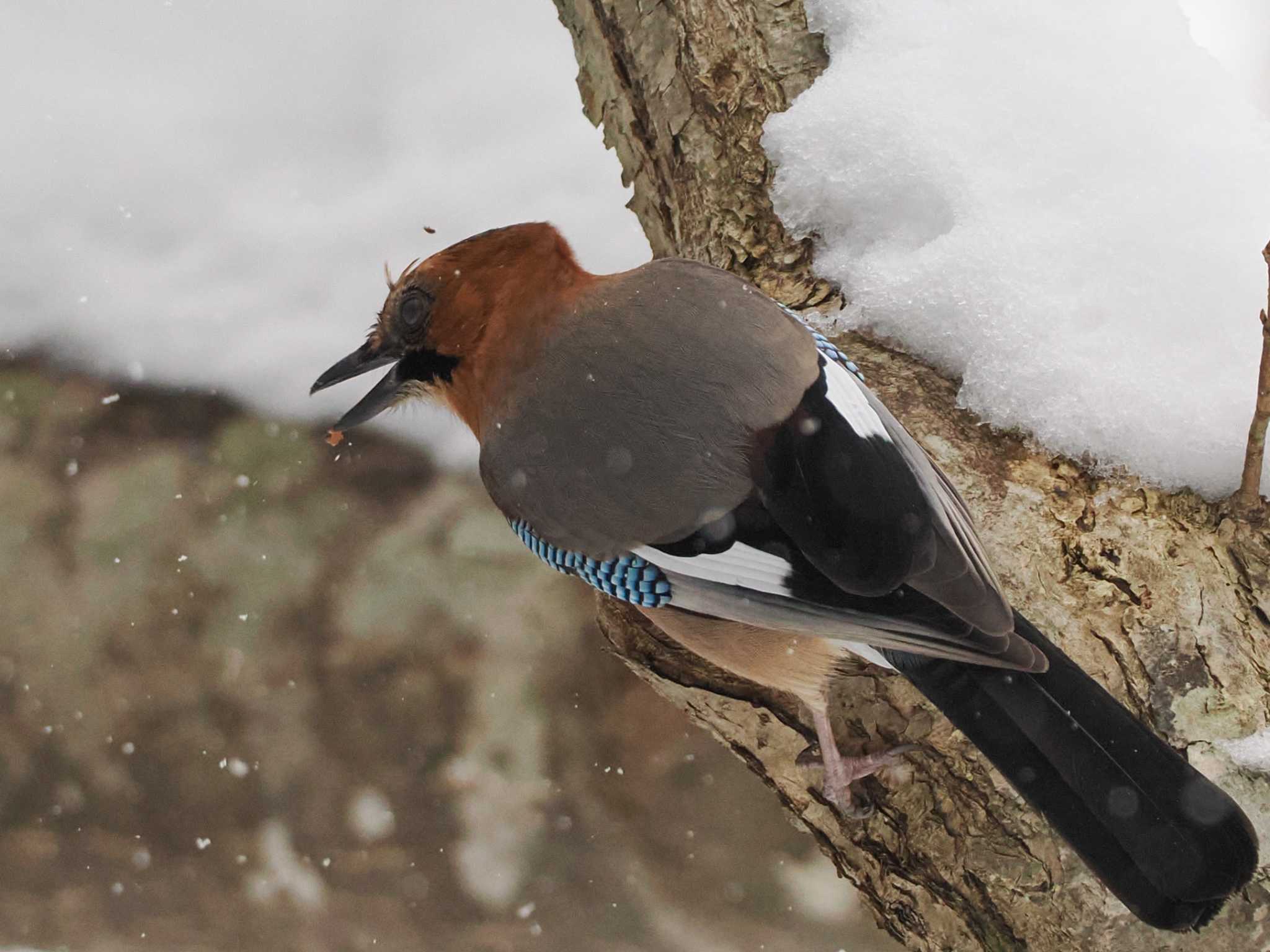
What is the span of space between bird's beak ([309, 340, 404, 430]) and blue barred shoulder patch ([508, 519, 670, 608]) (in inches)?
16.0

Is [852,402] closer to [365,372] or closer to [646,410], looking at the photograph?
[646,410]

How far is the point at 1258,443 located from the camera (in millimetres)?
1744

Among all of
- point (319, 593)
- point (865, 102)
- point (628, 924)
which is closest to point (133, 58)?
point (319, 593)

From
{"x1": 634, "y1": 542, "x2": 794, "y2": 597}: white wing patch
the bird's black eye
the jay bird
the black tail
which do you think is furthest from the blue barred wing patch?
the bird's black eye

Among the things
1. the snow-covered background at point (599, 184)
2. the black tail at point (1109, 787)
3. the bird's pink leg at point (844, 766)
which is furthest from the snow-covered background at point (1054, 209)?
the bird's pink leg at point (844, 766)

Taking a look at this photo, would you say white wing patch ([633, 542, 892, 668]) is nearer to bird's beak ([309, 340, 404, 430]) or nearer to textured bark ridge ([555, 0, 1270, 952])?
textured bark ridge ([555, 0, 1270, 952])

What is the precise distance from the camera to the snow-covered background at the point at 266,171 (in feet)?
12.1

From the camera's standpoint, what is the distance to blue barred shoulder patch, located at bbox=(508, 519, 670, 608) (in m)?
1.91

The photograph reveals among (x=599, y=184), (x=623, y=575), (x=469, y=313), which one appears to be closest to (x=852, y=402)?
(x=623, y=575)

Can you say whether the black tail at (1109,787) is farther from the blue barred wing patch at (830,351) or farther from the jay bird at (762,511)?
the blue barred wing patch at (830,351)

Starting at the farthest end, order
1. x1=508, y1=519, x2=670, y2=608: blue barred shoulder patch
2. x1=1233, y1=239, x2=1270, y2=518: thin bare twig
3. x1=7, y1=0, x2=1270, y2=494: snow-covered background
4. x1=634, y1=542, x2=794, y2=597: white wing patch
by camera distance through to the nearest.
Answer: x1=7, y1=0, x2=1270, y2=494: snow-covered background → x1=508, y1=519, x2=670, y2=608: blue barred shoulder patch → x1=634, y1=542, x2=794, y2=597: white wing patch → x1=1233, y1=239, x2=1270, y2=518: thin bare twig

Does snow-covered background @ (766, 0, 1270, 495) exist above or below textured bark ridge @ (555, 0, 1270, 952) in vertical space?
above

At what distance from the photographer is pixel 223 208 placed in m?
4.01

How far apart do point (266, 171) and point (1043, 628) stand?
10.6 ft
